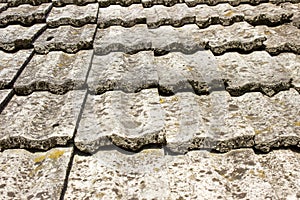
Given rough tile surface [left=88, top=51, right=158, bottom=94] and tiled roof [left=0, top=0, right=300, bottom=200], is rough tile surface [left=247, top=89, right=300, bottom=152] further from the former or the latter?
rough tile surface [left=88, top=51, right=158, bottom=94]

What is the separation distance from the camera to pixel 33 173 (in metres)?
1.14

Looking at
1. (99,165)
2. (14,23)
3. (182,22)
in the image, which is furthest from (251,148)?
(14,23)

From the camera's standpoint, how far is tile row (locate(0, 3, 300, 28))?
2.18 metres

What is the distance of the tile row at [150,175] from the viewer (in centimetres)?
106

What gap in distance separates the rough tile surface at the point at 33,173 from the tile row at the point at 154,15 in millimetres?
1187

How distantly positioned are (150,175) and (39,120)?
0.55 m

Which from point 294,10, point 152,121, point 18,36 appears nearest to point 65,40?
point 18,36

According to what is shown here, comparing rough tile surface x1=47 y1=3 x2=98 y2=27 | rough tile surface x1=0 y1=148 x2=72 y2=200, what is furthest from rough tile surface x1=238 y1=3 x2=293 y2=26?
rough tile surface x1=0 y1=148 x2=72 y2=200

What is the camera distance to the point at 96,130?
49.9 inches

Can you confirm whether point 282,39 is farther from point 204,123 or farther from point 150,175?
point 150,175

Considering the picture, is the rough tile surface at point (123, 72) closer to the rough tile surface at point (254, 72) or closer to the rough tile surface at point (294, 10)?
the rough tile surface at point (254, 72)

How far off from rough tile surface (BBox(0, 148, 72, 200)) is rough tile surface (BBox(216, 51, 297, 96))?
847mm

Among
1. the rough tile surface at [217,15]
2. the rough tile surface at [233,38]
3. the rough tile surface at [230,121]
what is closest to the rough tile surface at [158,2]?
the rough tile surface at [217,15]

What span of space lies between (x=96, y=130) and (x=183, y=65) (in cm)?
65
